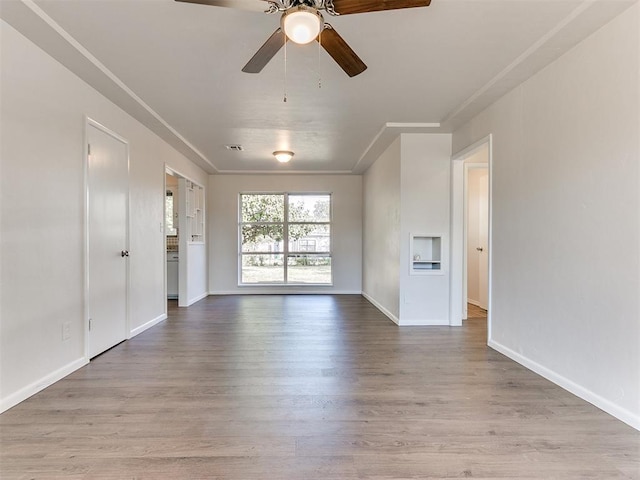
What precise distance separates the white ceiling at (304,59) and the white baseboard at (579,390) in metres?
2.42

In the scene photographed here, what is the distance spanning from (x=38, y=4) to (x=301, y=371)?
3.07 metres

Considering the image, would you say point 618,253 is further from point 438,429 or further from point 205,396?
point 205,396

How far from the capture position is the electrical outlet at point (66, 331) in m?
2.73

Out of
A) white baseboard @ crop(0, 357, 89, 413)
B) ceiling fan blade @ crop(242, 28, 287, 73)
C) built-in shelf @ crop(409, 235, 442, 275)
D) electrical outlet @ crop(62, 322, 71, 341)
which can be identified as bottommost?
white baseboard @ crop(0, 357, 89, 413)

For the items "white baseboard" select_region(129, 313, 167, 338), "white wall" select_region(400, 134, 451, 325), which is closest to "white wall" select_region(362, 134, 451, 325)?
"white wall" select_region(400, 134, 451, 325)

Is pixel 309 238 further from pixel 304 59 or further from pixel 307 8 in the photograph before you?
pixel 307 8

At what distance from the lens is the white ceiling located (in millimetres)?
2121

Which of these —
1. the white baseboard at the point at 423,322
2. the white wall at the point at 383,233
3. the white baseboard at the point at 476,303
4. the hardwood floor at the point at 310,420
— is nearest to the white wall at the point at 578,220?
the hardwood floor at the point at 310,420

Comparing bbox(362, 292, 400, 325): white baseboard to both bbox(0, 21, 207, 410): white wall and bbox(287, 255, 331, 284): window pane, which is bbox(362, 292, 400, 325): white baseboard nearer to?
bbox(287, 255, 331, 284): window pane

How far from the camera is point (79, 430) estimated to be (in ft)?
6.41

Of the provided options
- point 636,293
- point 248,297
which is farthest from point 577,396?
point 248,297

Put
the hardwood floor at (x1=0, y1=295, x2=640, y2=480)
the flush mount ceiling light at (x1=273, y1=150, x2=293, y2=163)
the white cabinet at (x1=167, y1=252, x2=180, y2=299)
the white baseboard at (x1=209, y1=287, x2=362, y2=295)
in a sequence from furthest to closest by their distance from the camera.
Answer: the white baseboard at (x1=209, y1=287, x2=362, y2=295)
the white cabinet at (x1=167, y1=252, x2=180, y2=299)
the flush mount ceiling light at (x1=273, y1=150, x2=293, y2=163)
the hardwood floor at (x1=0, y1=295, x2=640, y2=480)

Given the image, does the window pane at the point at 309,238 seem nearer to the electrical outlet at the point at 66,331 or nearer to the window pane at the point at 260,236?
the window pane at the point at 260,236

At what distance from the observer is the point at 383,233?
5.46m
